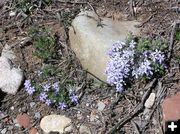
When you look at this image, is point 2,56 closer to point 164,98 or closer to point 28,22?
point 28,22

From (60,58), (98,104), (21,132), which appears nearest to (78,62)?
→ (60,58)

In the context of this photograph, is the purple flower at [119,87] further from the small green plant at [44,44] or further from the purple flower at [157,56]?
the small green plant at [44,44]

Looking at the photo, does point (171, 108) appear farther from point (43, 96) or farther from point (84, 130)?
point (43, 96)

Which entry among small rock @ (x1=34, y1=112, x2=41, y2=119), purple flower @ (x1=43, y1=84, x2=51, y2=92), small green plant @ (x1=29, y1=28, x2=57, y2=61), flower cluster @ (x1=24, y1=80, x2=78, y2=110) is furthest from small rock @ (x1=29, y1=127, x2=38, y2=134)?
small green plant @ (x1=29, y1=28, x2=57, y2=61)

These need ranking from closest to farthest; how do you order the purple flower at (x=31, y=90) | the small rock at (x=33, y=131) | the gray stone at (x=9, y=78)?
1. the small rock at (x=33, y=131)
2. the purple flower at (x=31, y=90)
3. the gray stone at (x=9, y=78)

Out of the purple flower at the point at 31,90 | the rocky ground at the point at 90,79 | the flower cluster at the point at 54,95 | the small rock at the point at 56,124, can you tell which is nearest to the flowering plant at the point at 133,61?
the rocky ground at the point at 90,79

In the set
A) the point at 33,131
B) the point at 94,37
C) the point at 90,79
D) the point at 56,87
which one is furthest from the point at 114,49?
the point at 33,131
